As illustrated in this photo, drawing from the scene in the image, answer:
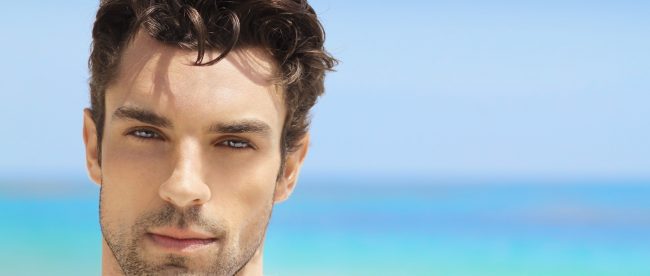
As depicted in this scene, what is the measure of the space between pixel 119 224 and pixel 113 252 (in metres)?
0.15

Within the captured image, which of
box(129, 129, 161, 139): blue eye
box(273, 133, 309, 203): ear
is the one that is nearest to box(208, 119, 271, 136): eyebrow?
box(129, 129, 161, 139): blue eye

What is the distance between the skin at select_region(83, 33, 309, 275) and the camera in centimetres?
346

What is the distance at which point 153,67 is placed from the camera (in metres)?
3.59

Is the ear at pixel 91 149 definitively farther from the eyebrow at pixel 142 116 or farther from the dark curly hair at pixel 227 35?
the eyebrow at pixel 142 116

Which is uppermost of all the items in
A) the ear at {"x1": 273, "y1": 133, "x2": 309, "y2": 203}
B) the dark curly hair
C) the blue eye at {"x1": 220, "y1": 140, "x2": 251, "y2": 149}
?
the dark curly hair

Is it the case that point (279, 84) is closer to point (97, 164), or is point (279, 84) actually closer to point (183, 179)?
point (183, 179)

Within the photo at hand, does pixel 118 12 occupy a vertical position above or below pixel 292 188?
above

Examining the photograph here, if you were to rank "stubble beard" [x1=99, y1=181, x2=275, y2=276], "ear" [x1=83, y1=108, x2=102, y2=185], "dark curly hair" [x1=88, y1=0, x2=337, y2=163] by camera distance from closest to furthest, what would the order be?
"stubble beard" [x1=99, y1=181, x2=275, y2=276], "dark curly hair" [x1=88, y1=0, x2=337, y2=163], "ear" [x1=83, y1=108, x2=102, y2=185]

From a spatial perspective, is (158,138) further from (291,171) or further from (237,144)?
(291,171)

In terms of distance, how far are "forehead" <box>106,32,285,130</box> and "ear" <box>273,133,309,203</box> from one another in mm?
408

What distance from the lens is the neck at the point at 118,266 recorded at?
152 inches

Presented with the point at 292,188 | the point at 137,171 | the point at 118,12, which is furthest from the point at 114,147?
the point at 292,188

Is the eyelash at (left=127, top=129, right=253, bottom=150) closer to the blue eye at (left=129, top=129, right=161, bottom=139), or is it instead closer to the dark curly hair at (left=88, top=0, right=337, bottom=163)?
the blue eye at (left=129, top=129, right=161, bottom=139)

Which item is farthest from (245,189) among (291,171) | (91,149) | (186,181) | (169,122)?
(91,149)
